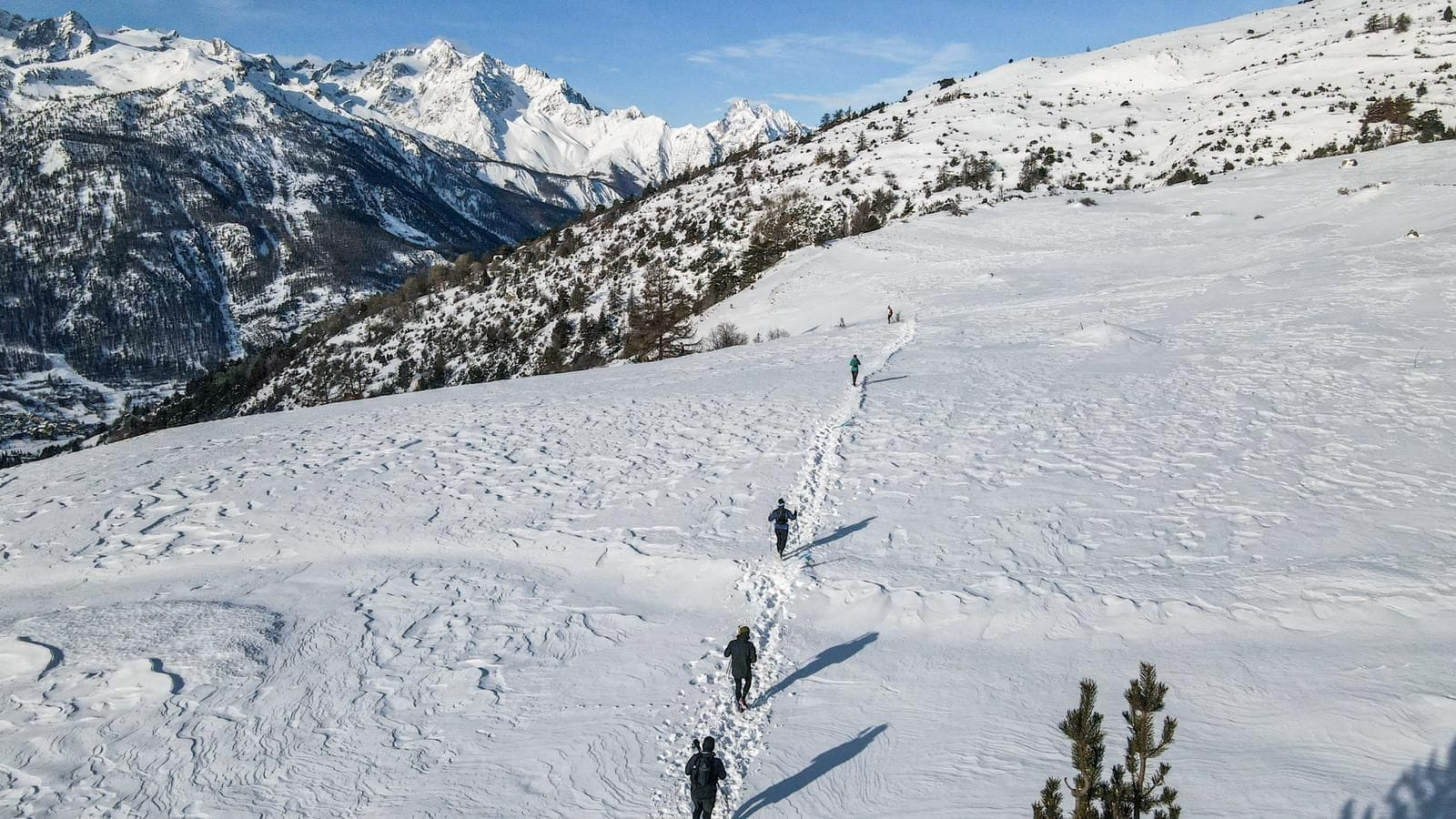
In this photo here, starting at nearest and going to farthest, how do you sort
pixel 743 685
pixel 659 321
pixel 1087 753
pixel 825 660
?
pixel 1087 753, pixel 743 685, pixel 825 660, pixel 659 321

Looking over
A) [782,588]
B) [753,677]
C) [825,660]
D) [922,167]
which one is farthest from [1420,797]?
[922,167]

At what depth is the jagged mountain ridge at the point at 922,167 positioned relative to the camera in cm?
6444

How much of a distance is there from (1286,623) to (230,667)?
1697cm

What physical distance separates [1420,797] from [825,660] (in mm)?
6965

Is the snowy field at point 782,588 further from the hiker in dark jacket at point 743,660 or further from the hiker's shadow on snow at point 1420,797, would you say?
the hiker in dark jacket at point 743,660

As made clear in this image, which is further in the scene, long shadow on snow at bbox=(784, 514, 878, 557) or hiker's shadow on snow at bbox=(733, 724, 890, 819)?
long shadow on snow at bbox=(784, 514, 878, 557)

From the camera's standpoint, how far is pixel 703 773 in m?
7.95

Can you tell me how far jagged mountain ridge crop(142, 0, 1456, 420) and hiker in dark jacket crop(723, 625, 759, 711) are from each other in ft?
123

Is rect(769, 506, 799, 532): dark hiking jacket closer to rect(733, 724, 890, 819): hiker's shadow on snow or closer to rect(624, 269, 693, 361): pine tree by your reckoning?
rect(733, 724, 890, 819): hiker's shadow on snow

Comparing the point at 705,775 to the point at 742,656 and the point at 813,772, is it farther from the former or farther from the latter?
the point at 742,656

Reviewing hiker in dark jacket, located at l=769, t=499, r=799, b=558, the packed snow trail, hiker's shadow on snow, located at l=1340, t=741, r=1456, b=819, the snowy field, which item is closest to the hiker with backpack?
hiker in dark jacket, located at l=769, t=499, r=799, b=558

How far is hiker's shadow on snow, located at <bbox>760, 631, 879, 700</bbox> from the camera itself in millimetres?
10945

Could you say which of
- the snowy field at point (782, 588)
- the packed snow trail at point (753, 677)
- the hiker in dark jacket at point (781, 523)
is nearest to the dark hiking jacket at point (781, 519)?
the hiker in dark jacket at point (781, 523)

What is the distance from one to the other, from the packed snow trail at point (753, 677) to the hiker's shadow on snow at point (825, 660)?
0.34ft
